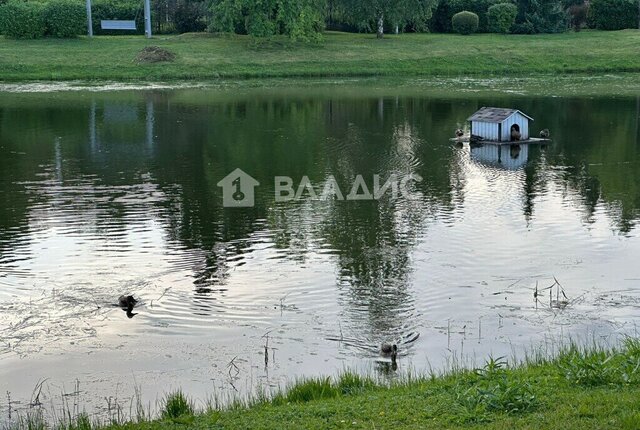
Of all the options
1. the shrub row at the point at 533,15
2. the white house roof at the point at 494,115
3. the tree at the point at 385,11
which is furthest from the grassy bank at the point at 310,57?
the white house roof at the point at 494,115

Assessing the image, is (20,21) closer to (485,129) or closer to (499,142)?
(485,129)

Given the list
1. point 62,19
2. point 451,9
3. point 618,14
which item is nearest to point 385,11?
point 451,9

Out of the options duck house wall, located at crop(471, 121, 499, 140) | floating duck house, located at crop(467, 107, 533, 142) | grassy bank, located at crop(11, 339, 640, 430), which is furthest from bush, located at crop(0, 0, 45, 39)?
grassy bank, located at crop(11, 339, 640, 430)

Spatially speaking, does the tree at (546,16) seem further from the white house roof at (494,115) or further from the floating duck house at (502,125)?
the floating duck house at (502,125)

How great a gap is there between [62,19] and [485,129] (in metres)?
39.2

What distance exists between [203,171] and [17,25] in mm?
40233

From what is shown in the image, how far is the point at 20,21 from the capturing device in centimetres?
6631

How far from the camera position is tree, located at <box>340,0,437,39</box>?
219ft

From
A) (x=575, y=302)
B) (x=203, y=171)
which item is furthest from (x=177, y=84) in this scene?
(x=575, y=302)

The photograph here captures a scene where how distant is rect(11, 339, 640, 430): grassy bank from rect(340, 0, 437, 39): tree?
2193 inches

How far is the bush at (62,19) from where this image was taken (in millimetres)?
67062

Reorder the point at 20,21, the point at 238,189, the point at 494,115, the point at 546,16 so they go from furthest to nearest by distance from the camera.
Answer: the point at 546,16
the point at 20,21
the point at 494,115
the point at 238,189

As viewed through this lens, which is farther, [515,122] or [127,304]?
[515,122]

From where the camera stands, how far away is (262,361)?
15180 millimetres
